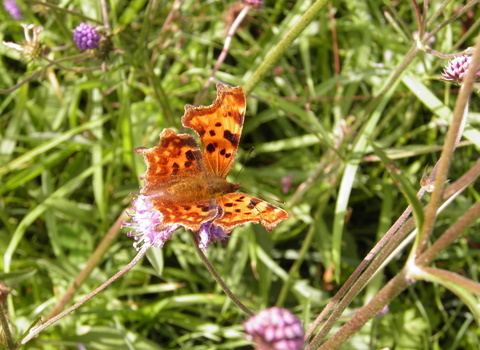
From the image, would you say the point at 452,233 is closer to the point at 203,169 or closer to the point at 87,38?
the point at 203,169

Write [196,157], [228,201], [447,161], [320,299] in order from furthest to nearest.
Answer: [320,299]
[196,157]
[228,201]
[447,161]

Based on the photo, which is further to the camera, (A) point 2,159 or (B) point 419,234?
(A) point 2,159

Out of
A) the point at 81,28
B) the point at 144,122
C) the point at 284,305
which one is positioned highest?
the point at 81,28

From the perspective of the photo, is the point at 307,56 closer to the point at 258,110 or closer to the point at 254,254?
the point at 258,110

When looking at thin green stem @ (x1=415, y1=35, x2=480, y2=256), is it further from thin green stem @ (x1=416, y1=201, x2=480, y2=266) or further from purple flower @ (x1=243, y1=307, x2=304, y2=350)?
purple flower @ (x1=243, y1=307, x2=304, y2=350)

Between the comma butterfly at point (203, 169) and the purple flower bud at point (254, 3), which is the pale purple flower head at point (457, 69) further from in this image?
the purple flower bud at point (254, 3)

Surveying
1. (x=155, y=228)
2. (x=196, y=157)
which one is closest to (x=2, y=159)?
(x=196, y=157)

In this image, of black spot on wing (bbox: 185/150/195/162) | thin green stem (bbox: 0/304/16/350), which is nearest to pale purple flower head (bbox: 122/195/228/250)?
black spot on wing (bbox: 185/150/195/162)
